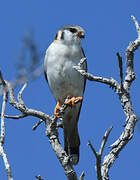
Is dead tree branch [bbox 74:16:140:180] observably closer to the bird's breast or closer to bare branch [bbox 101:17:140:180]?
bare branch [bbox 101:17:140:180]

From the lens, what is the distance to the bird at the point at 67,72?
19.9 feet

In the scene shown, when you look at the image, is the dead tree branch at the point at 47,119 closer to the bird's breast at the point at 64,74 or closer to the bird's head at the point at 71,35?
the bird's breast at the point at 64,74

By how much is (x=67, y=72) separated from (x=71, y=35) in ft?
2.54

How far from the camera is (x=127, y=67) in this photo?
396cm

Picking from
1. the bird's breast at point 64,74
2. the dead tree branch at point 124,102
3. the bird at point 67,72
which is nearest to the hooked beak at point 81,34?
the bird at point 67,72

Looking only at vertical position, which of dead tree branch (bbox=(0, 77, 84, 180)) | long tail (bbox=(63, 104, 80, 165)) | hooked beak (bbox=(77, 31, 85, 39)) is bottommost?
dead tree branch (bbox=(0, 77, 84, 180))

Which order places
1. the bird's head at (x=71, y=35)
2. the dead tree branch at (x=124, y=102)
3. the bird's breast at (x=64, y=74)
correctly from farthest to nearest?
the bird's head at (x=71, y=35) < the bird's breast at (x=64, y=74) < the dead tree branch at (x=124, y=102)

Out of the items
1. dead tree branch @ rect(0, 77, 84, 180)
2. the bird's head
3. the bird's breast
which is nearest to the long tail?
the bird's breast

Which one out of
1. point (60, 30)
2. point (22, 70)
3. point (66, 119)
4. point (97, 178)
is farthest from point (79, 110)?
point (22, 70)

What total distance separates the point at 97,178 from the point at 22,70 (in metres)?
1.17

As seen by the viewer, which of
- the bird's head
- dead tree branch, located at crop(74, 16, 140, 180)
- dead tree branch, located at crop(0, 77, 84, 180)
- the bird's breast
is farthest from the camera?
the bird's head

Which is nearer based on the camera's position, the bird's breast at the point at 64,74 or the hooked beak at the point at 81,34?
the bird's breast at the point at 64,74

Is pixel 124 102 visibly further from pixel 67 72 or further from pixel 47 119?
pixel 67 72

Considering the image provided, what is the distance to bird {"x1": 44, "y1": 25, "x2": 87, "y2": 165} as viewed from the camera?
606 cm
